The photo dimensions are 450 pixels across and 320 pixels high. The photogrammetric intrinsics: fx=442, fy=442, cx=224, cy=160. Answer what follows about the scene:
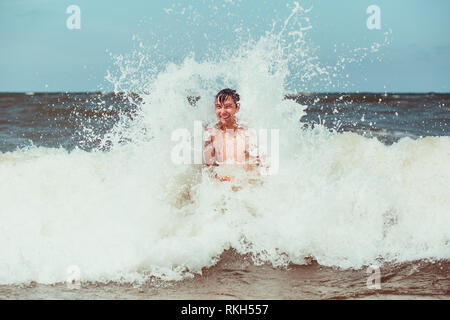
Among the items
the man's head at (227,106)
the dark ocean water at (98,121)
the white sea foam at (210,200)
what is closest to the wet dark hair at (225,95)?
the man's head at (227,106)

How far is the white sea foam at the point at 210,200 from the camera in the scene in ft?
12.5

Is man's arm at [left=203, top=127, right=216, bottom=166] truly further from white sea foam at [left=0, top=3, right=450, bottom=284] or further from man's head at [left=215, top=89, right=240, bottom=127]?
man's head at [left=215, top=89, right=240, bottom=127]

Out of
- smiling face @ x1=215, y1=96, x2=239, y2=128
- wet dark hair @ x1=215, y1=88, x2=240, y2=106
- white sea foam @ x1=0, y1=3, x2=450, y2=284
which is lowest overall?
white sea foam @ x1=0, y1=3, x2=450, y2=284

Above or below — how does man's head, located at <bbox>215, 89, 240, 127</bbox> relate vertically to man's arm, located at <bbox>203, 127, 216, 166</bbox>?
above

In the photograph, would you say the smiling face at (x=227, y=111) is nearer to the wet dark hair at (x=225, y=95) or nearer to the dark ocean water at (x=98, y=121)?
the wet dark hair at (x=225, y=95)

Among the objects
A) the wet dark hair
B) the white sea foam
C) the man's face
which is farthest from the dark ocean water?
the wet dark hair

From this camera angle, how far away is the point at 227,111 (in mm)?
5133

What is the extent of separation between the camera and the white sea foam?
3807 millimetres

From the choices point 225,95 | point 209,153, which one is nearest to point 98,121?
point 209,153

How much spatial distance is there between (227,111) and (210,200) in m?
1.12

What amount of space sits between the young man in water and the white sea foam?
28 cm

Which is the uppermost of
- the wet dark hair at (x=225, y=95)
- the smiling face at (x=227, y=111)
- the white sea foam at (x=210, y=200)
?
the wet dark hair at (x=225, y=95)

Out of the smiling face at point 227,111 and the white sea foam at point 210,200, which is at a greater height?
the smiling face at point 227,111
